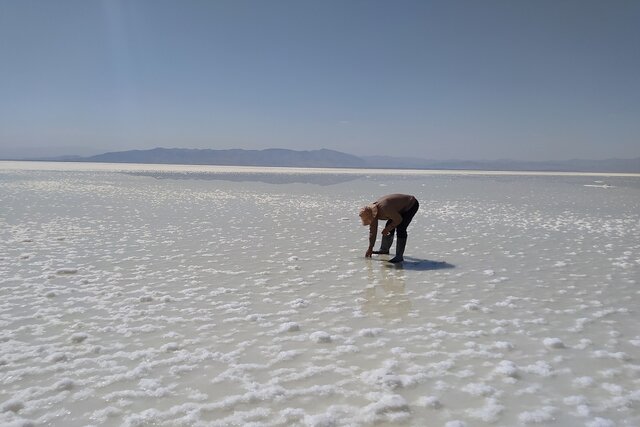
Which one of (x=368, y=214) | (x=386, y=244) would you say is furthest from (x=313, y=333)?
(x=386, y=244)

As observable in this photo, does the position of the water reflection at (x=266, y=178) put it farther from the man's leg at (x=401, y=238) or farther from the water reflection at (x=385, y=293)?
the water reflection at (x=385, y=293)

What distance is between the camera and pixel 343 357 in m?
4.88

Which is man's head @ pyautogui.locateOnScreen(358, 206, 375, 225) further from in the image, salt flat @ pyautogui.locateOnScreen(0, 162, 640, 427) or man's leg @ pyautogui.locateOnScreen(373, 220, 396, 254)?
man's leg @ pyautogui.locateOnScreen(373, 220, 396, 254)

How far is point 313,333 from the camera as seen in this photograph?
5.51 m

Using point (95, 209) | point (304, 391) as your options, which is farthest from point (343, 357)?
point (95, 209)

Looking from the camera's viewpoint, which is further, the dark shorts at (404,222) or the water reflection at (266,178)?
the water reflection at (266,178)

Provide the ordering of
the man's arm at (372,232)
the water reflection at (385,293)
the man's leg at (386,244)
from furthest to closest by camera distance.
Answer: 1. the man's leg at (386,244)
2. the man's arm at (372,232)
3. the water reflection at (385,293)

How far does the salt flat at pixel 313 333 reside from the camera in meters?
3.91

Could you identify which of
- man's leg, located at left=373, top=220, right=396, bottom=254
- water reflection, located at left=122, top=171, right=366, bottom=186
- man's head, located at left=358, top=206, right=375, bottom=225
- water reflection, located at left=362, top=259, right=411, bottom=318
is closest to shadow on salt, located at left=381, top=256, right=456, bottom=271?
water reflection, located at left=362, top=259, right=411, bottom=318

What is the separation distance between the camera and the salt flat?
391 centimetres

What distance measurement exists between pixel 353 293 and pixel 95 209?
45.0 ft

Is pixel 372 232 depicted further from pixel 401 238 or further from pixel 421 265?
pixel 421 265

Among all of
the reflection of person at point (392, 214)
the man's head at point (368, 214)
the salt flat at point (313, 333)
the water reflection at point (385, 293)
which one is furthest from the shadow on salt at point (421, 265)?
the man's head at point (368, 214)

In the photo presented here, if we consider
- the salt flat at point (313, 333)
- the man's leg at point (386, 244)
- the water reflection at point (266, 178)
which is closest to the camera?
the salt flat at point (313, 333)
